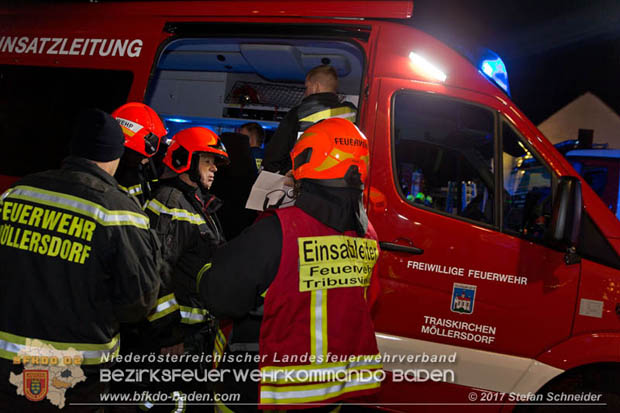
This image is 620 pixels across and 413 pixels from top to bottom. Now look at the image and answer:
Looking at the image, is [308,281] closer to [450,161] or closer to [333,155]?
[333,155]

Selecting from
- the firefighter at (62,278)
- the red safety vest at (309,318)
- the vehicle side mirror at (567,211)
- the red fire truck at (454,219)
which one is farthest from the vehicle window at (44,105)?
the vehicle side mirror at (567,211)

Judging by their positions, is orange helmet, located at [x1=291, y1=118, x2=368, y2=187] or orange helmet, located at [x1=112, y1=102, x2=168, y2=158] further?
orange helmet, located at [x1=112, y1=102, x2=168, y2=158]

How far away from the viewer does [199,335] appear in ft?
7.91

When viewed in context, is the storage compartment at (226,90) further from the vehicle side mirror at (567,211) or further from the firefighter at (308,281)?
the firefighter at (308,281)

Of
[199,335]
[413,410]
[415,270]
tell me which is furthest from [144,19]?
[413,410]

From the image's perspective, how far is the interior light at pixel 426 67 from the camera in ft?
8.62

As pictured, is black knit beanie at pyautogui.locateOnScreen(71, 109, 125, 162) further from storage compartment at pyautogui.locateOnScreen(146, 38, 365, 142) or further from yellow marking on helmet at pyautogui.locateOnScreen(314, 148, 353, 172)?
storage compartment at pyautogui.locateOnScreen(146, 38, 365, 142)

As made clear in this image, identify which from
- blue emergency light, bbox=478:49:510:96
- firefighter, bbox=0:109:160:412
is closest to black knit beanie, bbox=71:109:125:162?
firefighter, bbox=0:109:160:412

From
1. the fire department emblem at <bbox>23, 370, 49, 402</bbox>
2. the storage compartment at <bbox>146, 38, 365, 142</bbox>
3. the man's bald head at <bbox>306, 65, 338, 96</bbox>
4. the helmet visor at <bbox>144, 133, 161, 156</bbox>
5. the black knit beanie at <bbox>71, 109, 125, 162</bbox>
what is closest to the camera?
the fire department emblem at <bbox>23, 370, 49, 402</bbox>

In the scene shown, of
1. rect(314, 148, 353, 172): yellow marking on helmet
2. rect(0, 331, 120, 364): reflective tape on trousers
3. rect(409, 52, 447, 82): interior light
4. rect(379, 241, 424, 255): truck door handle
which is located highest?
rect(409, 52, 447, 82): interior light

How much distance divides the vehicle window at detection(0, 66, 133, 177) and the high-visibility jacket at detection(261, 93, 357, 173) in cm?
130

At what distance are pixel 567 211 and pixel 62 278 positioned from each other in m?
2.37

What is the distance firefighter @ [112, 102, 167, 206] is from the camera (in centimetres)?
246

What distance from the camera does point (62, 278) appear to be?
1.55 meters
